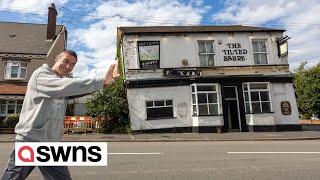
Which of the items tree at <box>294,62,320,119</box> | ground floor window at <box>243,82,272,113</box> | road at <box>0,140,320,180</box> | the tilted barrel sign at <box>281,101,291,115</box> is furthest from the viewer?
tree at <box>294,62,320,119</box>

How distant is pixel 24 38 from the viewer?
101ft

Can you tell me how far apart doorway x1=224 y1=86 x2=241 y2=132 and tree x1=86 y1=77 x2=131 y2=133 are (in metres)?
6.79

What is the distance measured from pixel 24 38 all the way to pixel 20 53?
3.49 metres

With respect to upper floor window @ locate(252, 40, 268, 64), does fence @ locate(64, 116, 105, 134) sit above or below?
below

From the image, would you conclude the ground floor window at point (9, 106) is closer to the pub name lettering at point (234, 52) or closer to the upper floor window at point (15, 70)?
the upper floor window at point (15, 70)

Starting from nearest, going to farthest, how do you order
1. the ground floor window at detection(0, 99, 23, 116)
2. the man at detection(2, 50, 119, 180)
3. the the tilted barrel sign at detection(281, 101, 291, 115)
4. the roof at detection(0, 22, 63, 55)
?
the man at detection(2, 50, 119, 180) < the the tilted barrel sign at detection(281, 101, 291, 115) < the ground floor window at detection(0, 99, 23, 116) < the roof at detection(0, 22, 63, 55)

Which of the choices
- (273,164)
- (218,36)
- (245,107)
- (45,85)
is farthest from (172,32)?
(45,85)

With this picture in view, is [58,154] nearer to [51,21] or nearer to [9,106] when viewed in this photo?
[9,106]

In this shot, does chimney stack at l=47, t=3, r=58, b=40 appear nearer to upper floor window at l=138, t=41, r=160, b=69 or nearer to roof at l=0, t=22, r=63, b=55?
roof at l=0, t=22, r=63, b=55

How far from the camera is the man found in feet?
10.6

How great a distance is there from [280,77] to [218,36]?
5.07 m

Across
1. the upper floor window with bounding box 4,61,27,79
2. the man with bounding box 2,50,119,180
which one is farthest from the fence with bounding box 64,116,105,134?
the man with bounding box 2,50,119,180

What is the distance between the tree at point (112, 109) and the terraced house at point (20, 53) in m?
7.13

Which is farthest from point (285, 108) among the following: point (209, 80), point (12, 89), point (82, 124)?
point (12, 89)
